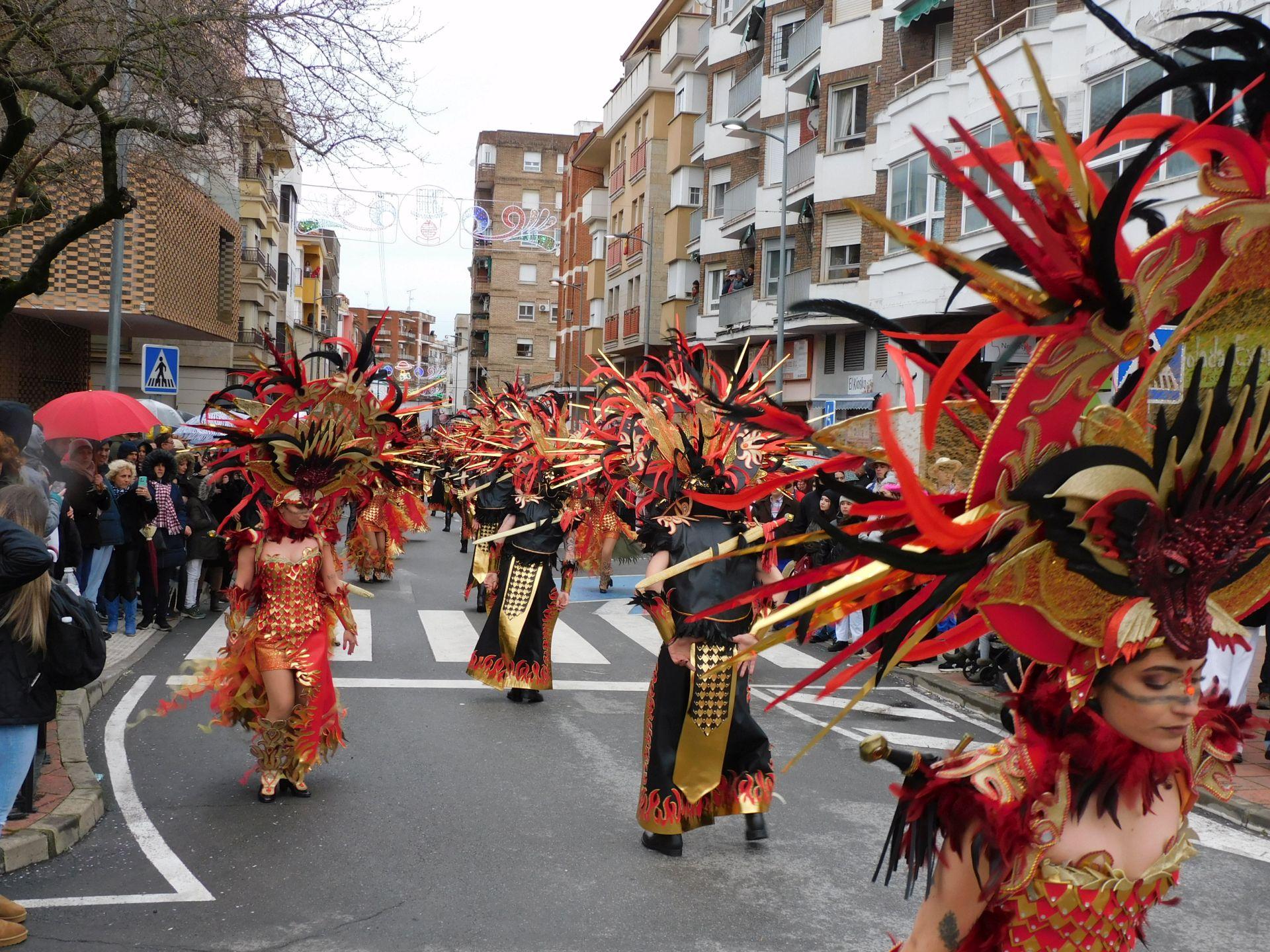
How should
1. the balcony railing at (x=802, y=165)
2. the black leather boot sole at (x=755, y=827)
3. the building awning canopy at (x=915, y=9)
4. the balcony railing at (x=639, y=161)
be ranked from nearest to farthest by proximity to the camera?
the black leather boot sole at (x=755, y=827)
the building awning canopy at (x=915, y=9)
the balcony railing at (x=802, y=165)
the balcony railing at (x=639, y=161)

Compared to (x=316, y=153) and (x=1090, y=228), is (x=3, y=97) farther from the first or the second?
(x=1090, y=228)

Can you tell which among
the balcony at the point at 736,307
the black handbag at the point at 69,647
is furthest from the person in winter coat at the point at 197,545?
the balcony at the point at 736,307

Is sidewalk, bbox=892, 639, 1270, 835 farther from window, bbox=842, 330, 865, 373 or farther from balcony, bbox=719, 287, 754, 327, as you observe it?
balcony, bbox=719, 287, 754, 327

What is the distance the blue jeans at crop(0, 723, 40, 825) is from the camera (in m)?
4.79

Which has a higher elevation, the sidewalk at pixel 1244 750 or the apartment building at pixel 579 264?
the apartment building at pixel 579 264

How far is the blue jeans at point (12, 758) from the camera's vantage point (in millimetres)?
4793

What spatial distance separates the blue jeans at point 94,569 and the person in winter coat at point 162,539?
0.79m

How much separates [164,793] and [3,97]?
6.54 m

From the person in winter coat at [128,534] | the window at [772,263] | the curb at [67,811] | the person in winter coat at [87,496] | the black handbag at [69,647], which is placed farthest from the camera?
the window at [772,263]

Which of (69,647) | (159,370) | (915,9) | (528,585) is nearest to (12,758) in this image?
(69,647)

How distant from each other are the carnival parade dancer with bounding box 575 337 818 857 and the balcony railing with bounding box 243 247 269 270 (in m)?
42.2

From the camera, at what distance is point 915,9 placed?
952 inches

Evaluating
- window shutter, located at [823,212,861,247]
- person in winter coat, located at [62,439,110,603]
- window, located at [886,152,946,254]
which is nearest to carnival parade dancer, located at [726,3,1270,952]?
person in winter coat, located at [62,439,110,603]

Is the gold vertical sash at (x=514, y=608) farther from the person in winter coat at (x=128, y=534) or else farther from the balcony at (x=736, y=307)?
the balcony at (x=736, y=307)
